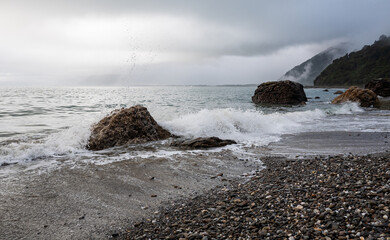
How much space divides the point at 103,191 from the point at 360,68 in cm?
13858

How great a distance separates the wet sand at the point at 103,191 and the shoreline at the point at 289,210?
1.48 ft

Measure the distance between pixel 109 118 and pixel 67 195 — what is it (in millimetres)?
5550

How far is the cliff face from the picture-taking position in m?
107

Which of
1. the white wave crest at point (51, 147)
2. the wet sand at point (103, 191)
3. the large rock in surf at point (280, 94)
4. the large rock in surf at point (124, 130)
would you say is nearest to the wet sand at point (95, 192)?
the wet sand at point (103, 191)

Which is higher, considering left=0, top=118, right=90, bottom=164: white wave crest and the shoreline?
the shoreline

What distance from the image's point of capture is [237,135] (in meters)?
11.3

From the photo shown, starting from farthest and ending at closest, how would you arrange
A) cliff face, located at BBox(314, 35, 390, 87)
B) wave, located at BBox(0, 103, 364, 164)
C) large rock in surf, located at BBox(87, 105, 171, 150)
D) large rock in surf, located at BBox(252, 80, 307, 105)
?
cliff face, located at BBox(314, 35, 390, 87), large rock in surf, located at BBox(252, 80, 307, 105), large rock in surf, located at BBox(87, 105, 171, 150), wave, located at BBox(0, 103, 364, 164)

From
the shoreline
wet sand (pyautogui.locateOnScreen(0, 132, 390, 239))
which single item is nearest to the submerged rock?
wet sand (pyautogui.locateOnScreen(0, 132, 390, 239))

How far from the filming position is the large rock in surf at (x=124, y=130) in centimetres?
907

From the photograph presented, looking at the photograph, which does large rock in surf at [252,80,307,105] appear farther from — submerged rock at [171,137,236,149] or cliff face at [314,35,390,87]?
cliff face at [314,35,390,87]

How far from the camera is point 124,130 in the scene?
9.64 metres

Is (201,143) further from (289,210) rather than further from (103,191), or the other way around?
(289,210)

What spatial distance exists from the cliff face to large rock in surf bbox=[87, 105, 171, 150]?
11472cm

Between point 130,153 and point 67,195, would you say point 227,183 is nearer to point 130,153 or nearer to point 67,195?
point 67,195
